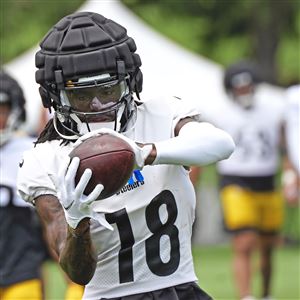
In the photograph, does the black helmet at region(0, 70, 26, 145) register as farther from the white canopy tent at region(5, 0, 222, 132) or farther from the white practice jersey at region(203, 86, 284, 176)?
the white canopy tent at region(5, 0, 222, 132)

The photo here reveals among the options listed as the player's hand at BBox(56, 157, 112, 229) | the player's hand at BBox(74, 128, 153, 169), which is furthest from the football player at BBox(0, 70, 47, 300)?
the player's hand at BBox(56, 157, 112, 229)

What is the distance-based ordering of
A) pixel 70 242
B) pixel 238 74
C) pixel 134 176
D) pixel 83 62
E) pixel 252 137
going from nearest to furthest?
pixel 70 242
pixel 83 62
pixel 134 176
pixel 252 137
pixel 238 74

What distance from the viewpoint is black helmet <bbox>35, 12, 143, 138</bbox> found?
393 centimetres

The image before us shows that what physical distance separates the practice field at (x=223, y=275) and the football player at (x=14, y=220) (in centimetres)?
355

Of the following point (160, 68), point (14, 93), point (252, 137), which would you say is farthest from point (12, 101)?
point (160, 68)

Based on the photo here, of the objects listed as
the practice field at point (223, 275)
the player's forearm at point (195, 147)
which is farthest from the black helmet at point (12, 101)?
the practice field at point (223, 275)

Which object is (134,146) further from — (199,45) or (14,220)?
(199,45)

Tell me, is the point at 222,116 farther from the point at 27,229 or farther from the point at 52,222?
the point at 52,222

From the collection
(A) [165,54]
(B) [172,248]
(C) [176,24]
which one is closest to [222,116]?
(A) [165,54]

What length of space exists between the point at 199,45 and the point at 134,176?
1587 cm

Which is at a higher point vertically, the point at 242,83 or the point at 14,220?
the point at 14,220

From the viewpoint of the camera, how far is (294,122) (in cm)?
839

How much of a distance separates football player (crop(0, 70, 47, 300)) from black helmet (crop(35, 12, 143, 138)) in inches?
83.9

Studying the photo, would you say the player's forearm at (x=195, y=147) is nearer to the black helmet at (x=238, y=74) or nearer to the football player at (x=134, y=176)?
the football player at (x=134, y=176)
